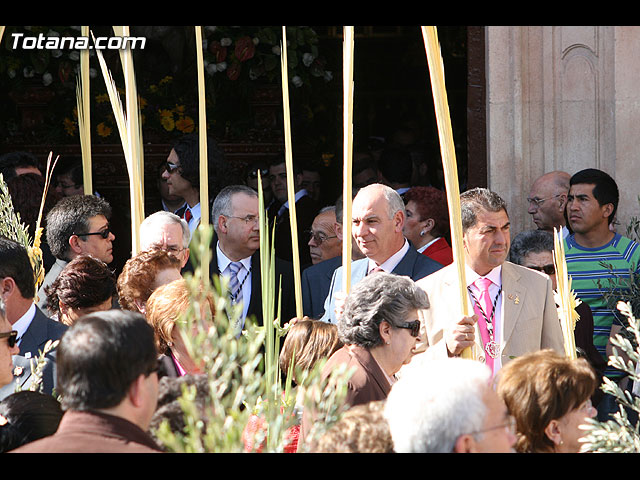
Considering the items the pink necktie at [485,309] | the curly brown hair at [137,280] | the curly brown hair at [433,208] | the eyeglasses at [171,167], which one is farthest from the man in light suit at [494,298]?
the eyeglasses at [171,167]

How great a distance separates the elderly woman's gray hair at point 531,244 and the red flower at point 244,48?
2.97 meters

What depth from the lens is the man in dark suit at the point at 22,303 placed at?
12.0 feet

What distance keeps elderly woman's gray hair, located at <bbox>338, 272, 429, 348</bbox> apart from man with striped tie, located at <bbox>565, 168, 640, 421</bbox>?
190cm

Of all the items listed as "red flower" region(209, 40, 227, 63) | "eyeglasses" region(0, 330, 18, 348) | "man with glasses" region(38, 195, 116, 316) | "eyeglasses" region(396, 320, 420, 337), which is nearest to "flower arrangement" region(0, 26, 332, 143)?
"red flower" region(209, 40, 227, 63)

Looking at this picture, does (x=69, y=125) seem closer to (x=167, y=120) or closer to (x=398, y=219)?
(x=167, y=120)

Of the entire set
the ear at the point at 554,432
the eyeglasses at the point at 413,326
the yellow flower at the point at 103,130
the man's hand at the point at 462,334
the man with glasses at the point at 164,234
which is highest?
the yellow flower at the point at 103,130

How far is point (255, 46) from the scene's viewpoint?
24.5 ft

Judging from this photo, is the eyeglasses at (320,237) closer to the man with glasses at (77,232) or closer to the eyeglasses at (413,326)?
the man with glasses at (77,232)

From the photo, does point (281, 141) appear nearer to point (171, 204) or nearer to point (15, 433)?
point (171, 204)

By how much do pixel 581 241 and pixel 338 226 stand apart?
1255mm

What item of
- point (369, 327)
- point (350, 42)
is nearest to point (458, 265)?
point (369, 327)

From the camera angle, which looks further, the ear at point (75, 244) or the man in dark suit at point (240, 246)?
the man in dark suit at point (240, 246)

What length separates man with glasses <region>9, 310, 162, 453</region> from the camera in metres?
2.25

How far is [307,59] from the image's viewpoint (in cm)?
767
